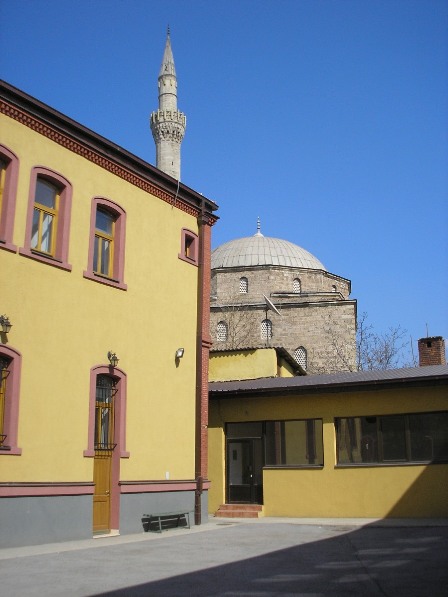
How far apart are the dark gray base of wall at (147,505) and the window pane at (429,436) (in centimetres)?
604

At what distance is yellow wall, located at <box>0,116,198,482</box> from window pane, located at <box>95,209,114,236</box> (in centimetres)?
41

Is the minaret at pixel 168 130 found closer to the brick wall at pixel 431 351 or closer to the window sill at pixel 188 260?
the brick wall at pixel 431 351

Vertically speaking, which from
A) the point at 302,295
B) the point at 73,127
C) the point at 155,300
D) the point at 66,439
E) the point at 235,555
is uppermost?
the point at 302,295

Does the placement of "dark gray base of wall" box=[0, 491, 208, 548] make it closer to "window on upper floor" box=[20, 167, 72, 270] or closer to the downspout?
the downspout

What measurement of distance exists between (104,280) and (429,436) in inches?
387

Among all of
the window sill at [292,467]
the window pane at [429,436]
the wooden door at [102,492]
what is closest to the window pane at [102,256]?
the wooden door at [102,492]

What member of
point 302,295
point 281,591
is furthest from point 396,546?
point 302,295

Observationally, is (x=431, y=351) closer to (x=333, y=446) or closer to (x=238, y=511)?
(x=333, y=446)

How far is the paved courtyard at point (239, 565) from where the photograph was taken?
8281mm

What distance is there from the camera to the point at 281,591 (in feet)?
26.6

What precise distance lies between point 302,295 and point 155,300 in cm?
3189

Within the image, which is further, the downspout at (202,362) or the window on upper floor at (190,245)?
the window on upper floor at (190,245)

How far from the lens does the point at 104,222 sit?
16.5 metres

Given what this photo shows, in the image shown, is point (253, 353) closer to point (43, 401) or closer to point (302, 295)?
point (43, 401)
